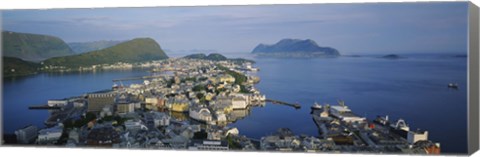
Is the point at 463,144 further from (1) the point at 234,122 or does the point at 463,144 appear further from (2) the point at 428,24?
(1) the point at 234,122

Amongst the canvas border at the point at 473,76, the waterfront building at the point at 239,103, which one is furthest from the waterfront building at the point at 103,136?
the canvas border at the point at 473,76

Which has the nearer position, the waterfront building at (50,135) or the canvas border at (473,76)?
the canvas border at (473,76)

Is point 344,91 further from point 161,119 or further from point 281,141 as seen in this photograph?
point 161,119

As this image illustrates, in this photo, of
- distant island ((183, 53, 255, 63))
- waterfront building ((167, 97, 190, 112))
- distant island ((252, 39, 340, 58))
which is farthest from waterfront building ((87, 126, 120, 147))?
distant island ((252, 39, 340, 58))

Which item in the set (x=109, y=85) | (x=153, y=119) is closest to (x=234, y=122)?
(x=153, y=119)

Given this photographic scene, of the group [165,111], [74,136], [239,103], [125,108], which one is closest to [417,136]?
[239,103]

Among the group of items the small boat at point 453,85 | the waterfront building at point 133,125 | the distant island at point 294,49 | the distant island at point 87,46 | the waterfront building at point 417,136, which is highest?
the distant island at point 87,46

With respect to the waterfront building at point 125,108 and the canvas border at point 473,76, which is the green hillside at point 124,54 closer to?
the waterfront building at point 125,108
